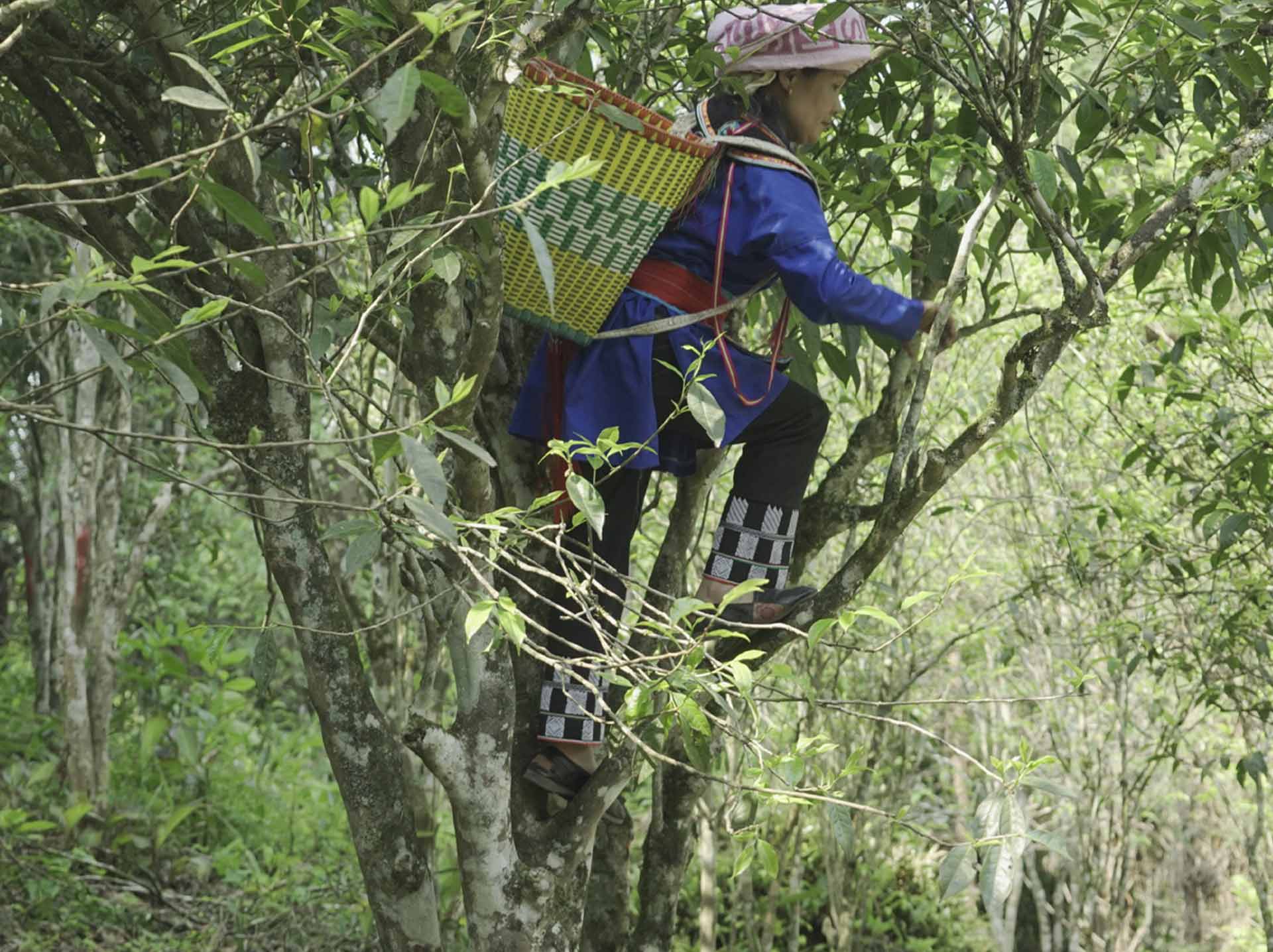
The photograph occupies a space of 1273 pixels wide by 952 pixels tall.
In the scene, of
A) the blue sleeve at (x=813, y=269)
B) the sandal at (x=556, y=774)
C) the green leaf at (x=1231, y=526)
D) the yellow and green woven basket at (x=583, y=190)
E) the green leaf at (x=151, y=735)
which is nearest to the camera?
the yellow and green woven basket at (x=583, y=190)

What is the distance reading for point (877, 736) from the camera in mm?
5461

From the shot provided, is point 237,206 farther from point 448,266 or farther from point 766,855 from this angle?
point 766,855

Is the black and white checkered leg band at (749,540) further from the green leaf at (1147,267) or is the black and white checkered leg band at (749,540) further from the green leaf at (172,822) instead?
the green leaf at (172,822)

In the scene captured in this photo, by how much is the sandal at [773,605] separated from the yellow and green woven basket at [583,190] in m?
0.64

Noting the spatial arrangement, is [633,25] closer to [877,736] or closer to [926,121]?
[926,121]

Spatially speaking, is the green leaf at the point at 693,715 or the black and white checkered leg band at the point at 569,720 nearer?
the green leaf at the point at 693,715

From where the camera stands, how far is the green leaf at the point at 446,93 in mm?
1563

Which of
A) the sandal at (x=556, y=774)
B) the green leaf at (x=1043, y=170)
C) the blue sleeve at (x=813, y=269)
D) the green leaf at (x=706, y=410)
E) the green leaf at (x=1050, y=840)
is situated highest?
the green leaf at (x=1043, y=170)

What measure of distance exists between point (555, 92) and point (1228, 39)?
133 cm

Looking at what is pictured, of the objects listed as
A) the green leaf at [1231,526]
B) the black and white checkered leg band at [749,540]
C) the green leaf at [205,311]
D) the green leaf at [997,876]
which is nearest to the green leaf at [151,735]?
the black and white checkered leg band at [749,540]

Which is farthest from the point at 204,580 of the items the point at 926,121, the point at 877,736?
the point at 926,121

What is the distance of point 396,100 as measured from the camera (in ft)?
4.70

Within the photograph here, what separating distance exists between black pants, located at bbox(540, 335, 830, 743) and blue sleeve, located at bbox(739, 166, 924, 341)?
0.29 metres

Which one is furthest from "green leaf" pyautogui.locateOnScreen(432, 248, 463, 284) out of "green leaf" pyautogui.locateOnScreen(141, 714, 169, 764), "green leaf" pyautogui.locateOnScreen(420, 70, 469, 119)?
"green leaf" pyautogui.locateOnScreen(141, 714, 169, 764)
